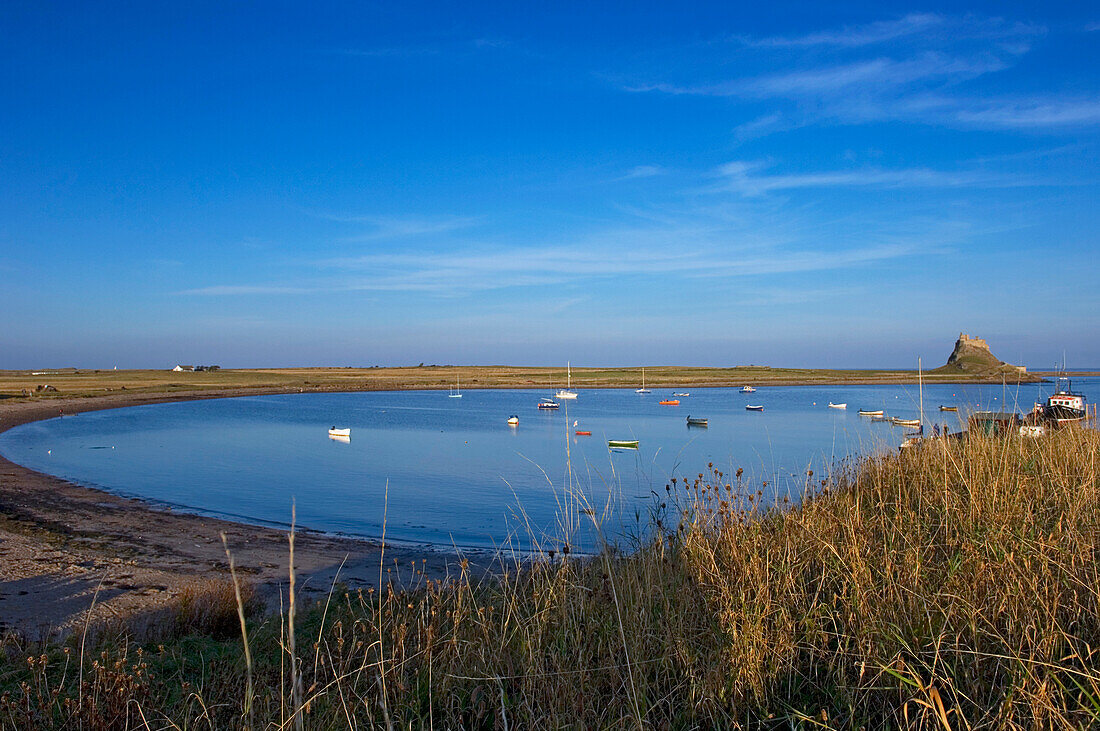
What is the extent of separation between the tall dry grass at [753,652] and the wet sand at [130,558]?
3283 millimetres

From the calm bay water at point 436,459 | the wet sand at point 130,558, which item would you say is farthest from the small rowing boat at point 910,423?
the wet sand at point 130,558

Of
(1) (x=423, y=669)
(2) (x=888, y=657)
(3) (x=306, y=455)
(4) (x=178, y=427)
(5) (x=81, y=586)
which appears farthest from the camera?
(4) (x=178, y=427)

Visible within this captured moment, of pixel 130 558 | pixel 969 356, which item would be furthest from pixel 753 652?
pixel 969 356

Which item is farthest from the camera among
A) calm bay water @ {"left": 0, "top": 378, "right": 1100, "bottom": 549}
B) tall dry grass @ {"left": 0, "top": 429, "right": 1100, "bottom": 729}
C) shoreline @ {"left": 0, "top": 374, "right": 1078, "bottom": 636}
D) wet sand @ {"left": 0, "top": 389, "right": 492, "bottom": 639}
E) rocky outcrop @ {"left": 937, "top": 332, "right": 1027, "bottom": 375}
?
rocky outcrop @ {"left": 937, "top": 332, "right": 1027, "bottom": 375}

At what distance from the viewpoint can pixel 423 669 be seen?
3959mm

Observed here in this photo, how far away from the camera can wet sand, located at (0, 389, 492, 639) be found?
34.8 feet

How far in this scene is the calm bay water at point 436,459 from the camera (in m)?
18.8

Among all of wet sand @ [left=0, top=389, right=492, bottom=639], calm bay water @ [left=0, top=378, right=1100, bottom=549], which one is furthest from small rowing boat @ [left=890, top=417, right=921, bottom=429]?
wet sand @ [left=0, top=389, right=492, bottom=639]

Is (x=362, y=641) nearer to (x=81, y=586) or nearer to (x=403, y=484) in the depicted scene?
(x=81, y=586)

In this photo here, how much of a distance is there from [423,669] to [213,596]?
5.34 metres

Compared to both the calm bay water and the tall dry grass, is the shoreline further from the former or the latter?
the tall dry grass

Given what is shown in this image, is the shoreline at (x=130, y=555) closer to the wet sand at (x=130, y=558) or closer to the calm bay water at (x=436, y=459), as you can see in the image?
the wet sand at (x=130, y=558)

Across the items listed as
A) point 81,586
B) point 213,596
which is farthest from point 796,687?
point 81,586

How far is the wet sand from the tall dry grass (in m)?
3.28
